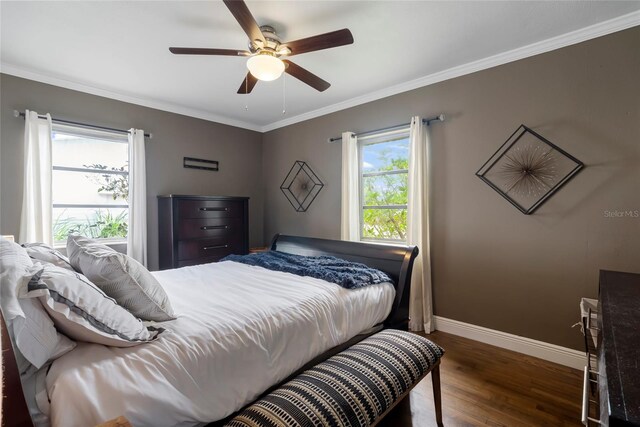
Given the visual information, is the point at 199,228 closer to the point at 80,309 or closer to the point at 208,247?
the point at 208,247

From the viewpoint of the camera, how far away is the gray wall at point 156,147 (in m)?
2.79

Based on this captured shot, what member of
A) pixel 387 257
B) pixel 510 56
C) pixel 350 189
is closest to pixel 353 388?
pixel 387 257

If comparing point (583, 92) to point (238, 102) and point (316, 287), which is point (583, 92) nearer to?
point (316, 287)

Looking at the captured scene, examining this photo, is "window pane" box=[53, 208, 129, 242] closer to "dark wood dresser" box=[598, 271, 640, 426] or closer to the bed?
the bed

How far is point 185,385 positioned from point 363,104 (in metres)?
3.34

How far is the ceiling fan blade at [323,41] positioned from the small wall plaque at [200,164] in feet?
8.47

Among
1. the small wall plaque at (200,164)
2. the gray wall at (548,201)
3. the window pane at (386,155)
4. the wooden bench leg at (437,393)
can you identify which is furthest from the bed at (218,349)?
the small wall plaque at (200,164)

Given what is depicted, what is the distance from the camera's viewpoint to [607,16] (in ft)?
6.79

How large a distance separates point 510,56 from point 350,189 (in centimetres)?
196

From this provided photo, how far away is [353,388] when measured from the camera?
124 centimetres

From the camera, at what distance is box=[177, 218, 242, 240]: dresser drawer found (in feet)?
11.4

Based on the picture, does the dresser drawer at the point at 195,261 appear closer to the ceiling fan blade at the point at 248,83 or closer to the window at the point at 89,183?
the window at the point at 89,183

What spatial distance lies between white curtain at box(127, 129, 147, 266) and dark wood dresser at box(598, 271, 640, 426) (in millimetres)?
3827

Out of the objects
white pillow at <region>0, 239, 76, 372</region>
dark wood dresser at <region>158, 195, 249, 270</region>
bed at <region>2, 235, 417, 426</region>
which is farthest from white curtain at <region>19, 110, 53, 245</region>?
white pillow at <region>0, 239, 76, 372</region>
